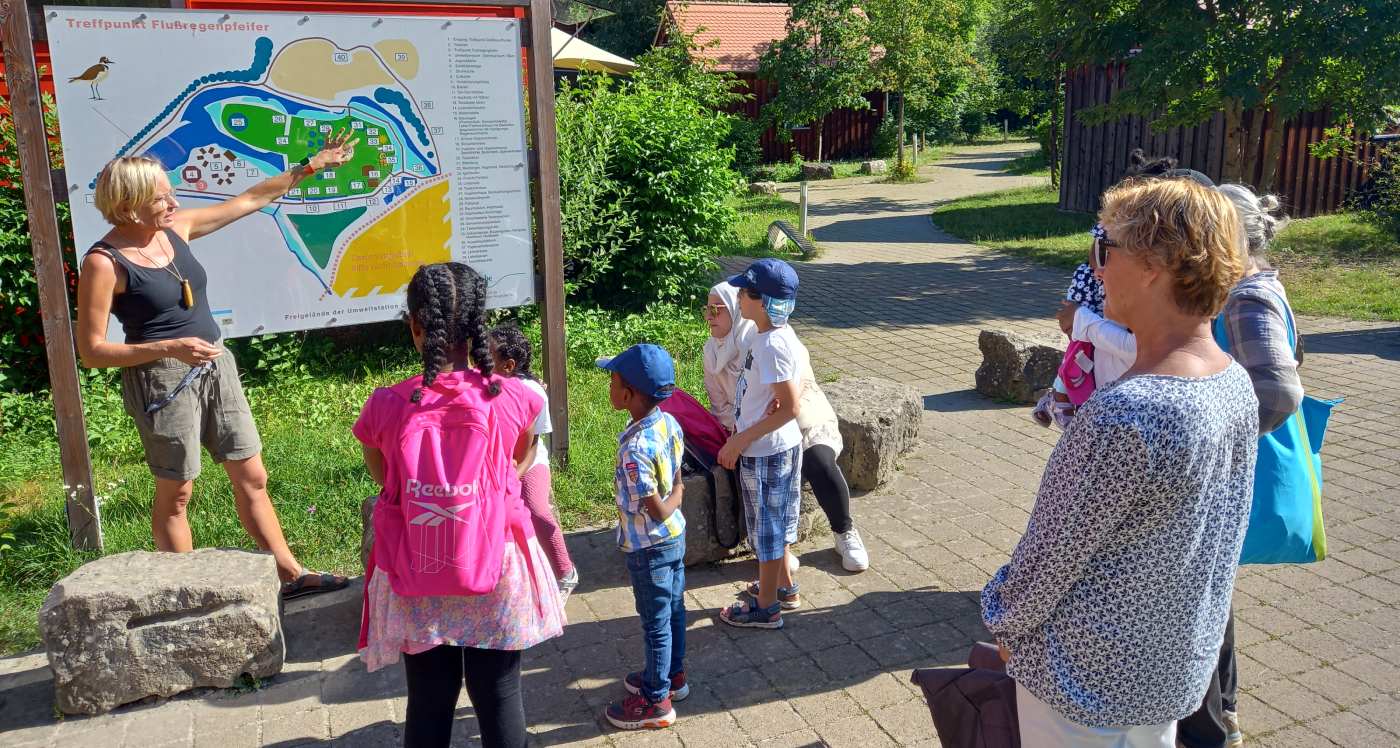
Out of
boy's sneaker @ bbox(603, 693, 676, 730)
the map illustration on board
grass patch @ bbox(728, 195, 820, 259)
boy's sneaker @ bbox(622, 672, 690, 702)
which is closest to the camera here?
boy's sneaker @ bbox(603, 693, 676, 730)

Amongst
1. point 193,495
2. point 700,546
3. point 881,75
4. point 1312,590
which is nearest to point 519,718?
point 700,546

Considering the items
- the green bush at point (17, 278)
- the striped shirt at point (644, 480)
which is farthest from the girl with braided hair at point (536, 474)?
the green bush at point (17, 278)

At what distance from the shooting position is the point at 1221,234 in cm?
201

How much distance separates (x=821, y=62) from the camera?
2827 centimetres

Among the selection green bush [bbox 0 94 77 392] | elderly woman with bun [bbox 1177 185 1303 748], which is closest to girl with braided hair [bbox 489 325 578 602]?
elderly woman with bun [bbox 1177 185 1303 748]

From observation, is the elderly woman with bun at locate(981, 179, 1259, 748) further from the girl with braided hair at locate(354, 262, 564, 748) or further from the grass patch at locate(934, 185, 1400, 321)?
the grass patch at locate(934, 185, 1400, 321)

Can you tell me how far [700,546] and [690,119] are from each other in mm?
5605

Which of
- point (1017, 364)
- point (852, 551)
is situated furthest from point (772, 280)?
point (1017, 364)

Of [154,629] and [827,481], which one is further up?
[827,481]

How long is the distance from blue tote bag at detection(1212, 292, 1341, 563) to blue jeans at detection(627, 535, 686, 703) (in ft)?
5.79

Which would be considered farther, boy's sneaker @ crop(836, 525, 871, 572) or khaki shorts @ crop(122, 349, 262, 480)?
boy's sneaker @ crop(836, 525, 871, 572)

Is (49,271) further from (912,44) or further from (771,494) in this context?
(912,44)

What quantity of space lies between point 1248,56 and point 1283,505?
1024 cm

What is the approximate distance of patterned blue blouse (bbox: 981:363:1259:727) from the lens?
1.95m
